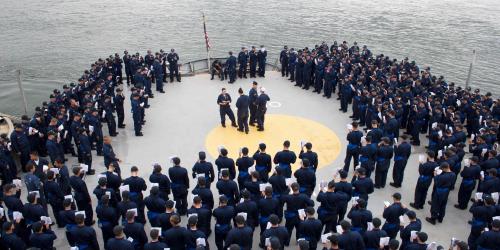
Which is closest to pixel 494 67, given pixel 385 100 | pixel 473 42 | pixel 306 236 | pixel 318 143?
pixel 473 42

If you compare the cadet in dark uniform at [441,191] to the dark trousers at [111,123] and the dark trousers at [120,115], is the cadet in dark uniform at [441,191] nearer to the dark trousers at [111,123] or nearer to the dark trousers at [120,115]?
the dark trousers at [111,123]

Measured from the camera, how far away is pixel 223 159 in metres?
13.1

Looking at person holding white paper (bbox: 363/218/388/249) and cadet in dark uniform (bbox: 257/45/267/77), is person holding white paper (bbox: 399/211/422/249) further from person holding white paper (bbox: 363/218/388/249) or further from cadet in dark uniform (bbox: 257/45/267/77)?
cadet in dark uniform (bbox: 257/45/267/77)

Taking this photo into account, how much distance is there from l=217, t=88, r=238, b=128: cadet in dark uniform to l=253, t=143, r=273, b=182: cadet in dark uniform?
521cm

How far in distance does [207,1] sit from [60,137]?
1981 inches

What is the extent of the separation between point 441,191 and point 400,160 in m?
2.05

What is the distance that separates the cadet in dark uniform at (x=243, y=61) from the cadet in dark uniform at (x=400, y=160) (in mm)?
11624

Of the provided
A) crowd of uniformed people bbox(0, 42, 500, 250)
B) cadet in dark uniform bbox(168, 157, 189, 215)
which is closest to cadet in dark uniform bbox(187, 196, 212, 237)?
crowd of uniformed people bbox(0, 42, 500, 250)

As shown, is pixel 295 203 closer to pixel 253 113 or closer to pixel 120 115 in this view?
pixel 253 113

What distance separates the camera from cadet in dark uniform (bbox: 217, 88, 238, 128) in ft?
59.6

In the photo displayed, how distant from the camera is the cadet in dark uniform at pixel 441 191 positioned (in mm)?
12094

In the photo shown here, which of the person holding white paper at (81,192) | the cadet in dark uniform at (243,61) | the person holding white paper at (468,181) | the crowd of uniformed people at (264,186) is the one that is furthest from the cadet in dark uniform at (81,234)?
the cadet in dark uniform at (243,61)

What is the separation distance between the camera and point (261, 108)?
712 inches

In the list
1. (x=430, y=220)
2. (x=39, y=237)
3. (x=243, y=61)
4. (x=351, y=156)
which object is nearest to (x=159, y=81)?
(x=243, y=61)
